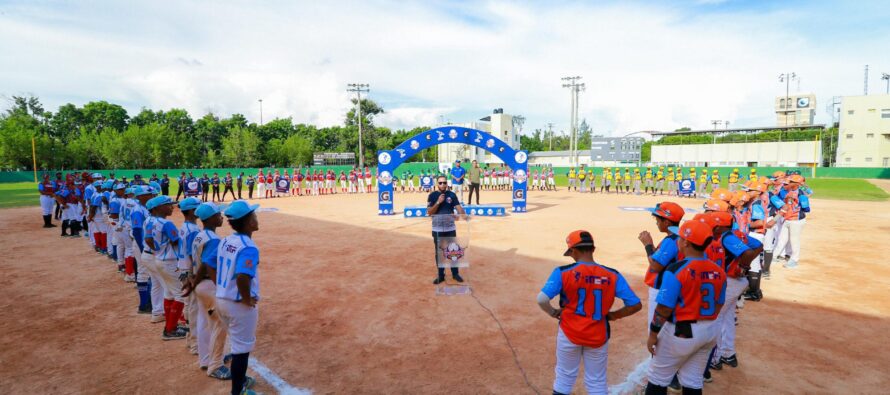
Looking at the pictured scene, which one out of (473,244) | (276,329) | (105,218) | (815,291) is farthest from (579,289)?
(105,218)

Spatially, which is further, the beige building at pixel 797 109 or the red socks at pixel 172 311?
the beige building at pixel 797 109

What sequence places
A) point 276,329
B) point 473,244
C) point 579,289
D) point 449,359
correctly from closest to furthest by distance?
1. point 579,289
2. point 449,359
3. point 276,329
4. point 473,244

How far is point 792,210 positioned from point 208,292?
1121 centimetres

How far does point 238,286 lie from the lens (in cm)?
387

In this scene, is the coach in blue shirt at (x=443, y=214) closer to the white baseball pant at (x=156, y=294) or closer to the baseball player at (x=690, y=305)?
the white baseball pant at (x=156, y=294)

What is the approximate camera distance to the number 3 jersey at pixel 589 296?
133 inches

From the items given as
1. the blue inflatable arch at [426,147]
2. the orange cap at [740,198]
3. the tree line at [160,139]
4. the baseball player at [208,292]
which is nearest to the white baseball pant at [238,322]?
the baseball player at [208,292]

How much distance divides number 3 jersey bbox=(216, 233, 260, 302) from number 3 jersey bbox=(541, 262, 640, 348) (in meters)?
2.69

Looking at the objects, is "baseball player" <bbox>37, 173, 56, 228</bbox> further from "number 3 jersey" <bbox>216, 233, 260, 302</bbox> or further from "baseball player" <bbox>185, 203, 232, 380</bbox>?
"number 3 jersey" <bbox>216, 233, 260, 302</bbox>

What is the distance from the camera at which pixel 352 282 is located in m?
8.48

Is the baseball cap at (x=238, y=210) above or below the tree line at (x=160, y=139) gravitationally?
below

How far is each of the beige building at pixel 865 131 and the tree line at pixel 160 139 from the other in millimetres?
66238

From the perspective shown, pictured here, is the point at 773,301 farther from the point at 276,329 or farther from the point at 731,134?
the point at 731,134

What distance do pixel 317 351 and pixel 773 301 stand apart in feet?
25.4
